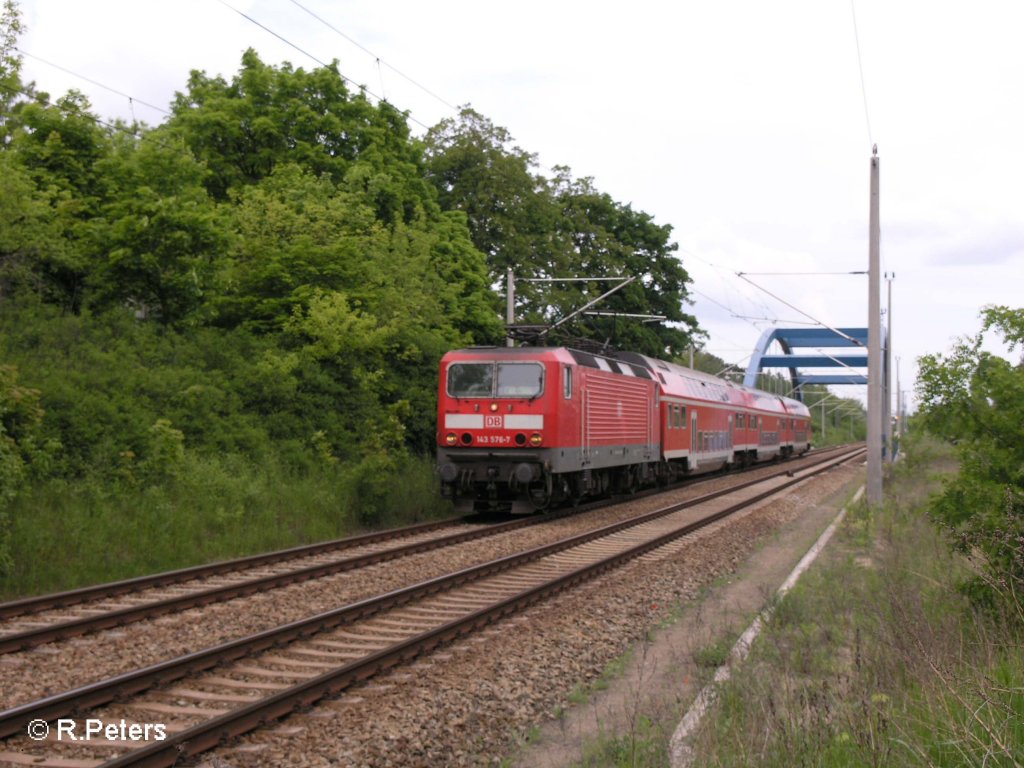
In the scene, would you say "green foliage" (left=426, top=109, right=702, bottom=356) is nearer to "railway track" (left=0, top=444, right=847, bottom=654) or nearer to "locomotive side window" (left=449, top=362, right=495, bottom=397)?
"locomotive side window" (left=449, top=362, right=495, bottom=397)

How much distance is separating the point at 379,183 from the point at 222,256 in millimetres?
8353

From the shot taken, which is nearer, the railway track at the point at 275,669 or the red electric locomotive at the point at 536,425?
the railway track at the point at 275,669

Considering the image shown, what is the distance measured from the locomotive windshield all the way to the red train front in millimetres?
19

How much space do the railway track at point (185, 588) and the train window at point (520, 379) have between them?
3255 mm

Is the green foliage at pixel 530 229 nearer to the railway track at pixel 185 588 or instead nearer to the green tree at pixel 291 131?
the green tree at pixel 291 131

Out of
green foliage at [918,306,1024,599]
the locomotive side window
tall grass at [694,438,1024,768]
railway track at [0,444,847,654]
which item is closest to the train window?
the locomotive side window

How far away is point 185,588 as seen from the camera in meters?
11.3

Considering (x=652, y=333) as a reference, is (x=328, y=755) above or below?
below

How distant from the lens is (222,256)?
19859mm

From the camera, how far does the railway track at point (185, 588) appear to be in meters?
9.11

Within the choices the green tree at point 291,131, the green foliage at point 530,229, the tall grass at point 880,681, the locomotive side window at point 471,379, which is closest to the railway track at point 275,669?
the tall grass at point 880,681

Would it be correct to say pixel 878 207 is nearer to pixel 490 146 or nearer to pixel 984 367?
pixel 984 367

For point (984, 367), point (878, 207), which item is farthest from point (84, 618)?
point (878, 207)

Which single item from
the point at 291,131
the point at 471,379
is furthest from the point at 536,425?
the point at 291,131
